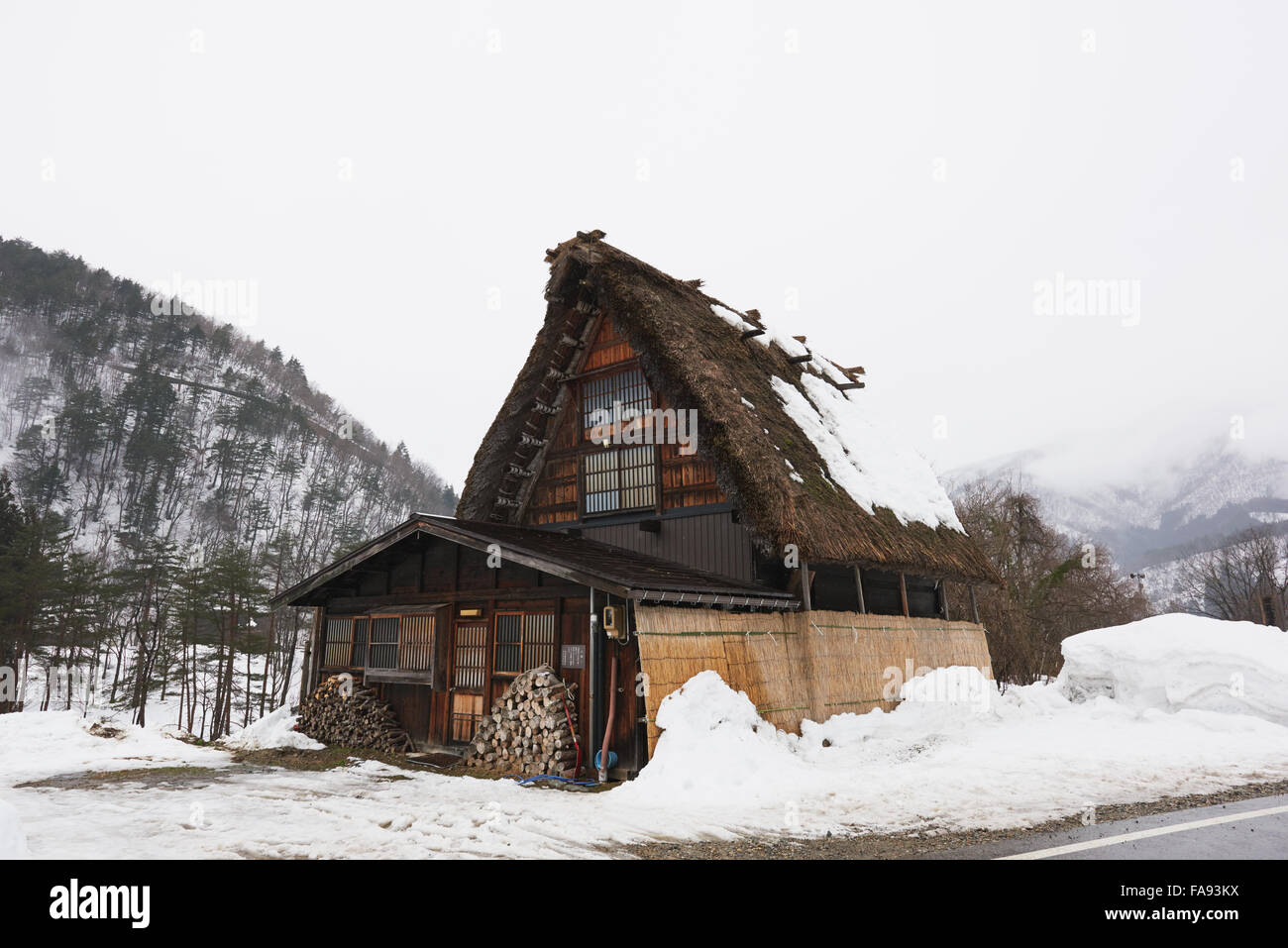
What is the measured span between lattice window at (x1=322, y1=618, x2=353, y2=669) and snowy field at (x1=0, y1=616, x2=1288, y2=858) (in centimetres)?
152

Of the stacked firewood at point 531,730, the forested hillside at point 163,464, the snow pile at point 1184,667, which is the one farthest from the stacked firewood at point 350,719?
the forested hillside at point 163,464

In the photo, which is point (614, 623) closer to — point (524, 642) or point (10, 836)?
point (524, 642)

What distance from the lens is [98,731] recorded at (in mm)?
14727

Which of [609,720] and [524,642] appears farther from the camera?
[524,642]

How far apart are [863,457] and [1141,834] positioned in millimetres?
10770

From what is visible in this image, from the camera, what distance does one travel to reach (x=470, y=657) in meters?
12.8

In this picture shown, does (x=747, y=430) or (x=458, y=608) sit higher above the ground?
(x=747, y=430)

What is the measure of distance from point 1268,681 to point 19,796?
1826cm

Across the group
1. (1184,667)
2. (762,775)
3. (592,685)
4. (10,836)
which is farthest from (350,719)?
(1184,667)

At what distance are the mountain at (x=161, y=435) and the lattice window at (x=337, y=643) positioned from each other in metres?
45.3

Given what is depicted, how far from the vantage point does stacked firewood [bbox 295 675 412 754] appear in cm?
1316

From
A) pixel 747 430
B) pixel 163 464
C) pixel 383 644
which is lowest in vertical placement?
pixel 383 644

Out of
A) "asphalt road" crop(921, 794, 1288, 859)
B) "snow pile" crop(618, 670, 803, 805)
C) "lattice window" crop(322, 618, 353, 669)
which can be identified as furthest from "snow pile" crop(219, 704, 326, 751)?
"asphalt road" crop(921, 794, 1288, 859)
